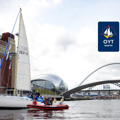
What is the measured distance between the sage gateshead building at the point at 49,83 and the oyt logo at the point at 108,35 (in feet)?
232

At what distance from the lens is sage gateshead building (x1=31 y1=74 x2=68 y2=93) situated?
95656 mm

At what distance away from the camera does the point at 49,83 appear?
318ft

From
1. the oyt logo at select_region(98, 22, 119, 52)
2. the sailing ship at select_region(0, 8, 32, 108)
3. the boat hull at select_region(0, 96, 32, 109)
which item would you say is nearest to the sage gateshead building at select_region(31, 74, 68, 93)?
the sailing ship at select_region(0, 8, 32, 108)

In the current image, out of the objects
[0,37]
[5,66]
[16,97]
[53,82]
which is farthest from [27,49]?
[53,82]

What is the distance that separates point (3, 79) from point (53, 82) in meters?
28.2

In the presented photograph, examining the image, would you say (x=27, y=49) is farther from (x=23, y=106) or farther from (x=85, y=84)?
(x=85, y=84)

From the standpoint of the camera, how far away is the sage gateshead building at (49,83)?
95.7 m

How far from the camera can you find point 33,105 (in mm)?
28703

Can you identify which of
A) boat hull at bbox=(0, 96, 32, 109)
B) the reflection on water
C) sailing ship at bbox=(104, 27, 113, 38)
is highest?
sailing ship at bbox=(104, 27, 113, 38)

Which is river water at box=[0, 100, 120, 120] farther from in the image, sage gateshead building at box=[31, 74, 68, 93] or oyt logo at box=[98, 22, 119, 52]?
sage gateshead building at box=[31, 74, 68, 93]

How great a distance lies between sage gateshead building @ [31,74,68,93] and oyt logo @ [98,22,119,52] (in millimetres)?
70781

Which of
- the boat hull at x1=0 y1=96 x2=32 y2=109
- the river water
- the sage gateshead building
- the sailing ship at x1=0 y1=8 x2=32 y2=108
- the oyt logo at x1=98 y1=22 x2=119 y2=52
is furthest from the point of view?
the sage gateshead building

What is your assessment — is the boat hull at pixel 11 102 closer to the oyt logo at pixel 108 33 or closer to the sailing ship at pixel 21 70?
the sailing ship at pixel 21 70

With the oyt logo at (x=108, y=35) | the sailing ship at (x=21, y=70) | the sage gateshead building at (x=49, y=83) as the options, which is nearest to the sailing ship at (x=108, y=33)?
the oyt logo at (x=108, y=35)
